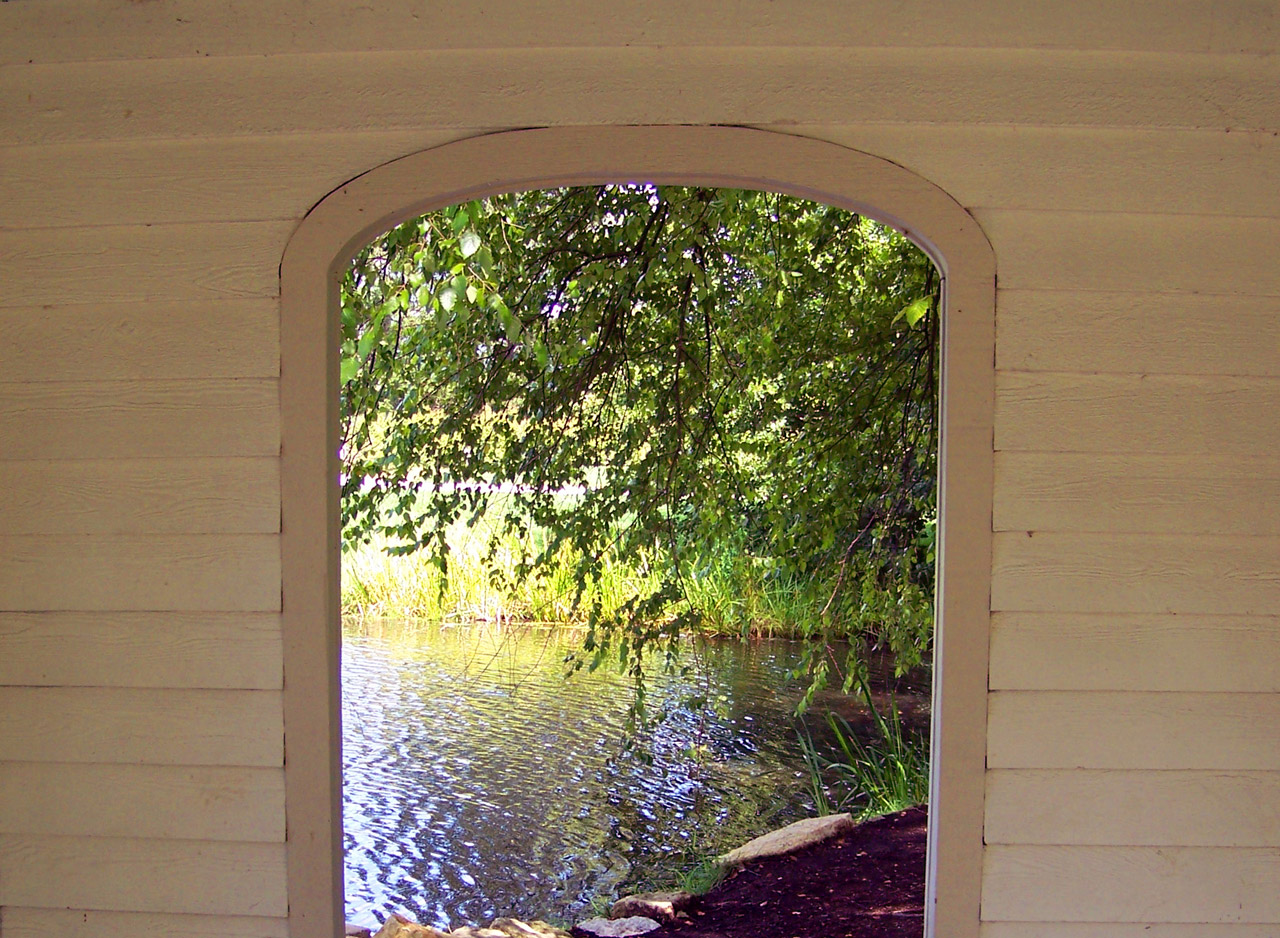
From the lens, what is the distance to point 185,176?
183cm

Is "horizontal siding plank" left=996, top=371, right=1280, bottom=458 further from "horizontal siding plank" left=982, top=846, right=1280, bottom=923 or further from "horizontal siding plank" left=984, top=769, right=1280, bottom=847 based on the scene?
"horizontal siding plank" left=982, top=846, right=1280, bottom=923

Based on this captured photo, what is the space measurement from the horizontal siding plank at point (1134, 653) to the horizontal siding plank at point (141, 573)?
4.29 feet

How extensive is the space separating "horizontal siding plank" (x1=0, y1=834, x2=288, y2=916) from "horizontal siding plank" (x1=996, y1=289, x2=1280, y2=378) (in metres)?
1.59

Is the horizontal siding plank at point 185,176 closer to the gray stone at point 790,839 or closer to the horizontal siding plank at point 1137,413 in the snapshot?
the horizontal siding plank at point 1137,413

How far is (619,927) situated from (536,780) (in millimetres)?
1544

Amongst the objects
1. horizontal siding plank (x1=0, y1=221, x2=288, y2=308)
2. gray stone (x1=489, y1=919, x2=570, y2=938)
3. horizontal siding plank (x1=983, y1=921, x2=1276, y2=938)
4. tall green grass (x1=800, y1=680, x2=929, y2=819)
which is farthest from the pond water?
horizontal siding plank (x1=0, y1=221, x2=288, y2=308)

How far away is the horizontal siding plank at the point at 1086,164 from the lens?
1765 mm

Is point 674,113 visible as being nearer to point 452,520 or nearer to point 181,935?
point 181,935

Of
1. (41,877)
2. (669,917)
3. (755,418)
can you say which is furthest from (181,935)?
(755,418)

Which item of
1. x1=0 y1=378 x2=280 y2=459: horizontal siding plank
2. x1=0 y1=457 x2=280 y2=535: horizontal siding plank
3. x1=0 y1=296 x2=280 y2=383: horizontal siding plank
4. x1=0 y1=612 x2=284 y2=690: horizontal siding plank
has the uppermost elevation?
x1=0 y1=296 x2=280 y2=383: horizontal siding plank

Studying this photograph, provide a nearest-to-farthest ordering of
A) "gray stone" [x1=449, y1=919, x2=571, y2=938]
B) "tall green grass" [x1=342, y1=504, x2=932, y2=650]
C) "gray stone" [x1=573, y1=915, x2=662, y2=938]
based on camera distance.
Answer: "gray stone" [x1=449, y1=919, x2=571, y2=938]
"gray stone" [x1=573, y1=915, x2=662, y2=938]
"tall green grass" [x1=342, y1=504, x2=932, y2=650]

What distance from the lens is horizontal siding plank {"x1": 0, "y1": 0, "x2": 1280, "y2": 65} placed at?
1.77 metres

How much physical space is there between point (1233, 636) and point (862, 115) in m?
1.12

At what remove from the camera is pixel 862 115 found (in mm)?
1771
